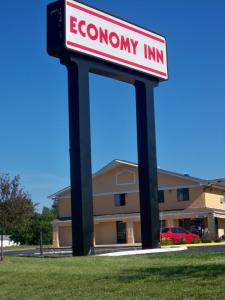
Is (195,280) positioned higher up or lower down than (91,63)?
lower down

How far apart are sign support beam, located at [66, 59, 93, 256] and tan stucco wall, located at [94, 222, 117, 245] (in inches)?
1198

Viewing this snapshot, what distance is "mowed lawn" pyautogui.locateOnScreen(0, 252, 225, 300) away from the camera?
1055cm

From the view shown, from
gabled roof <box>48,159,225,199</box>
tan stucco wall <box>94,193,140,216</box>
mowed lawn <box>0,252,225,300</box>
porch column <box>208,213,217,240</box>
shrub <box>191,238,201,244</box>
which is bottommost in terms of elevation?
mowed lawn <box>0,252,225,300</box>

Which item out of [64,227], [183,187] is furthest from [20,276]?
[64,227]

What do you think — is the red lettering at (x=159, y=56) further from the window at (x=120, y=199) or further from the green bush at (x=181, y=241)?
the window at (x=120, y=199)

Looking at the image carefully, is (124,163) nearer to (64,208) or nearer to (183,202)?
(183,202)

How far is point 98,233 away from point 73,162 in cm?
3199

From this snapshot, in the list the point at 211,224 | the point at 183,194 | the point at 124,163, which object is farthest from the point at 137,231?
the point at 211,224

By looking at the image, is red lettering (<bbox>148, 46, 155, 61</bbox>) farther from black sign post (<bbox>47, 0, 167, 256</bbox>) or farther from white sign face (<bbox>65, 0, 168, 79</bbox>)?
black sign post (<bbox>47, 0, 167, 256</bbox>)

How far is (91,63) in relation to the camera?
78.0 feet

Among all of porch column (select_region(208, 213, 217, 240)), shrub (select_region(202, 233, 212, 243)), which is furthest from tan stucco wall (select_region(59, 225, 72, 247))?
shrub (select_region(202, 233, 212, 243))

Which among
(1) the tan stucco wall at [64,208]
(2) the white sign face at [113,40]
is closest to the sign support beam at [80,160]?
(2) the white sign face at [113,40]

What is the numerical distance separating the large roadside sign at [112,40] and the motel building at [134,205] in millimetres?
22665

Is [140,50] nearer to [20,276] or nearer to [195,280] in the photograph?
[20,276]
